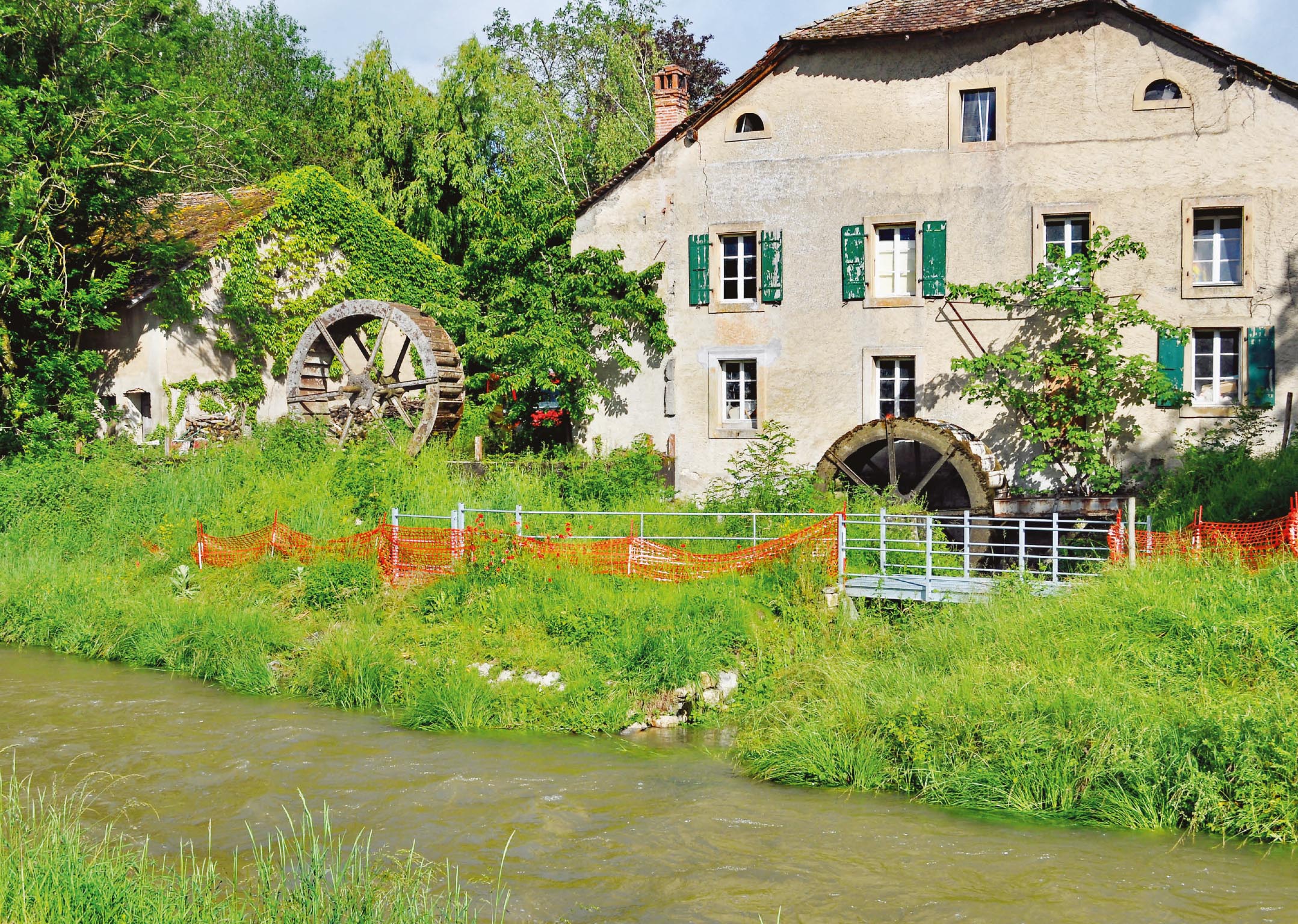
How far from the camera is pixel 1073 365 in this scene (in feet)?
58.1

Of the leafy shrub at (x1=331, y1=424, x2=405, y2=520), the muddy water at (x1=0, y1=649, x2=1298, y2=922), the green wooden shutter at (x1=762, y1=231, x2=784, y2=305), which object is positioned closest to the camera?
the muddy water at (x1=0, y1=649, x2=1298, y2=922)

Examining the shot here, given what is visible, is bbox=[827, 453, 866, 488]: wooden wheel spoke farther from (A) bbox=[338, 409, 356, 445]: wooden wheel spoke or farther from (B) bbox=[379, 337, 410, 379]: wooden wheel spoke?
(A) bbox=[338, 409, 356, 445]: wooden wheel spoke

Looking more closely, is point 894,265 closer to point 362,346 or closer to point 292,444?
point 292,444

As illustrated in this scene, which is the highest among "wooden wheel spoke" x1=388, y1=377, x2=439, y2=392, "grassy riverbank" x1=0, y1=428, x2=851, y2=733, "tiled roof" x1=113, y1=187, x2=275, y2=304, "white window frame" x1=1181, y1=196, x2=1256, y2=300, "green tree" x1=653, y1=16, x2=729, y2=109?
"green tree" x1=653, y1=16, x2=729, y2=109

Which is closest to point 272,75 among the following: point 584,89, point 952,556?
point 584,89

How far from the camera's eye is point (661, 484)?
61.7 feet

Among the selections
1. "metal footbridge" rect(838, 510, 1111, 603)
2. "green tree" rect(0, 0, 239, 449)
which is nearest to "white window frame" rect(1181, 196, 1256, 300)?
"metal footbridge" rect(838, 510, 1111, 603)

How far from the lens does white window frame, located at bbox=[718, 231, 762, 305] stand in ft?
63.7

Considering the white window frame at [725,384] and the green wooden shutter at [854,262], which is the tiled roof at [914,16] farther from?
the white window frame at [725,384]

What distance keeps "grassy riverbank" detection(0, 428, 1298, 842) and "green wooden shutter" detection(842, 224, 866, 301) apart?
14.5ft

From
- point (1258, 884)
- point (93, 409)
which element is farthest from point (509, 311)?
point (1258, 884)

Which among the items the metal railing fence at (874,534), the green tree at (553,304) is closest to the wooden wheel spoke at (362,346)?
the green tree at (553,304)

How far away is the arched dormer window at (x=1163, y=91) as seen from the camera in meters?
17.6

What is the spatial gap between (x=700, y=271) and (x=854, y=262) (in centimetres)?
255
